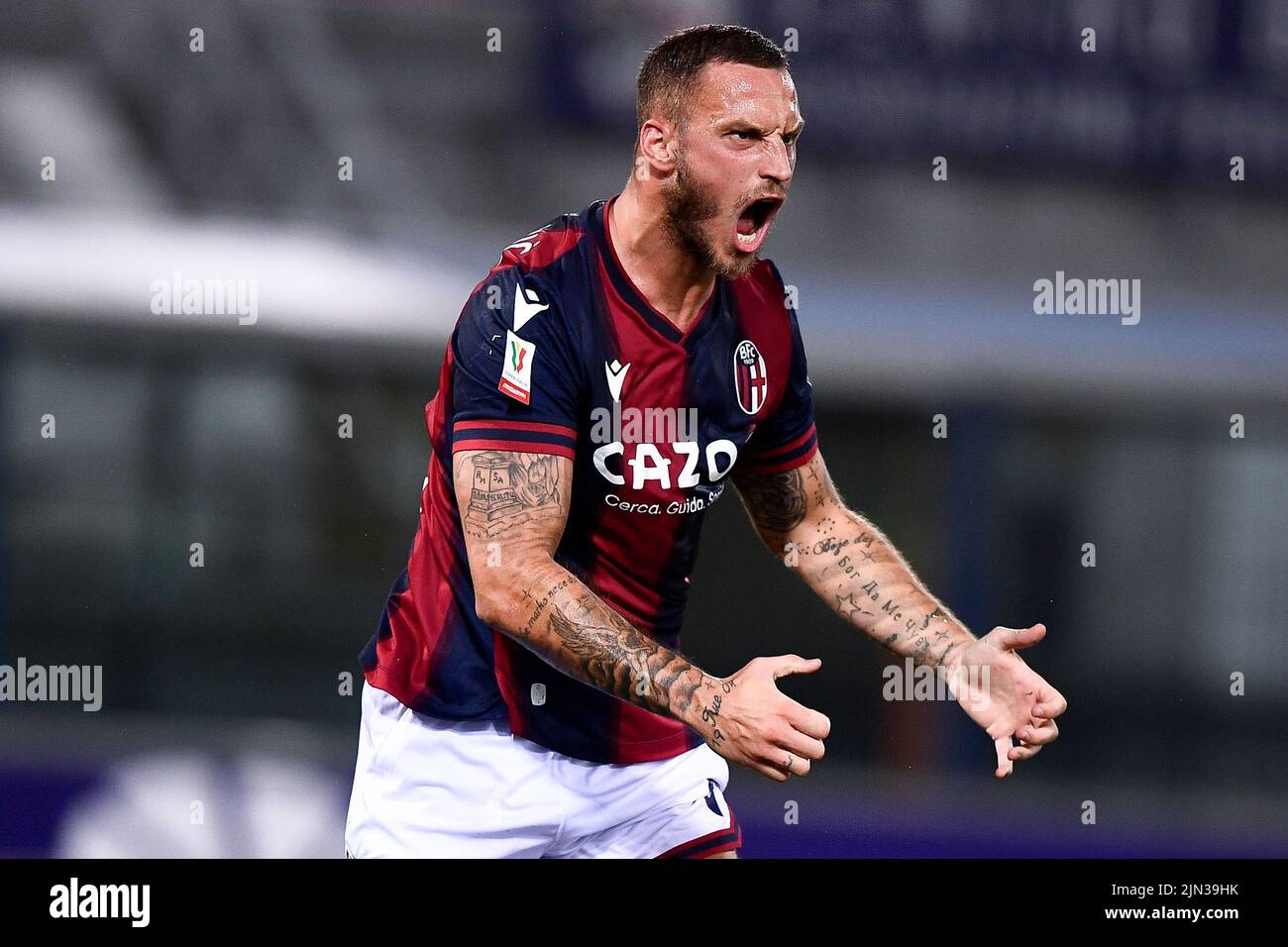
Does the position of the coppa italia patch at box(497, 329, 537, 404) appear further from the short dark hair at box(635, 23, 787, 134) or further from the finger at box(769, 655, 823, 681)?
the finger at box(769, 655, 823, 681)

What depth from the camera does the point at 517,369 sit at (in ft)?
8.61

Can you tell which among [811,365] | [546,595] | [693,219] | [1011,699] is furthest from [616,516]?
[811,365]

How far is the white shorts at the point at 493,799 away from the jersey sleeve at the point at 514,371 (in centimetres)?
67

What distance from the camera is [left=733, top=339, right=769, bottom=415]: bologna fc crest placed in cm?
289

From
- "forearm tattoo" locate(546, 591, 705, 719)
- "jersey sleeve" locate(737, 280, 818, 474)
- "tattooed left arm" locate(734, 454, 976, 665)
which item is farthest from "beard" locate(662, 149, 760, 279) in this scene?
"forearm tattoo" locate(546, 591, 705, 719)

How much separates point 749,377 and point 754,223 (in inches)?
13.1

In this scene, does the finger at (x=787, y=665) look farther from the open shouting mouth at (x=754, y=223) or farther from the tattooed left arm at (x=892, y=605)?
the open shouting mouth at (x=754, y=223)

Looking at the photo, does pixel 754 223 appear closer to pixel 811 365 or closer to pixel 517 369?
pixel 517 369

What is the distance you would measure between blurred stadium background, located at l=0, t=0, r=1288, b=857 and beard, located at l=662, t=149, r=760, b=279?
3527 millimetres

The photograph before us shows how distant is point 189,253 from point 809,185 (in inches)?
126

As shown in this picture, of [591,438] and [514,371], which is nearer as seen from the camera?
[514,371]

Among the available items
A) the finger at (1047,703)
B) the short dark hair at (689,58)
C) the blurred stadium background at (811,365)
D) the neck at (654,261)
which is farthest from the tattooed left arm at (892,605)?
the blurred stadium background at (811,365)

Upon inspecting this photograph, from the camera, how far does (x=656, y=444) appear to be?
2777 millimetres
